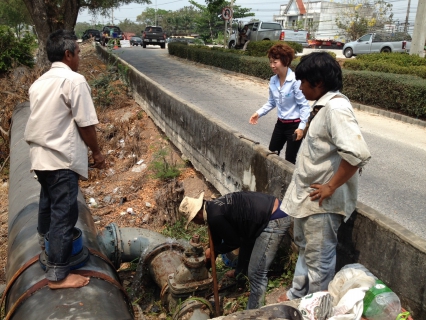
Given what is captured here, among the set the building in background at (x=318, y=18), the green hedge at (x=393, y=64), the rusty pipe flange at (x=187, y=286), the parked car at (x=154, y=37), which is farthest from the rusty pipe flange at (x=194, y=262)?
the building in background at (x=318, y=18)

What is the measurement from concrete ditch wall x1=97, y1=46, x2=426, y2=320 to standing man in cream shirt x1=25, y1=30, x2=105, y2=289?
1861 millimetres

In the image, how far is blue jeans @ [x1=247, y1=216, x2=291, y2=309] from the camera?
10.4 feet

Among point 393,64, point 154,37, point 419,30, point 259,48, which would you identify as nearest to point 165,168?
point 393,64

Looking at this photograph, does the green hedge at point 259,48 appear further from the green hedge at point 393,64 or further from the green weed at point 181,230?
the green weed at point 181,230

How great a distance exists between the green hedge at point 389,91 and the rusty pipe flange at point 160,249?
8.12 m

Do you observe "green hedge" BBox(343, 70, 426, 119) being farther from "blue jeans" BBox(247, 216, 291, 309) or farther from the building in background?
the building in background

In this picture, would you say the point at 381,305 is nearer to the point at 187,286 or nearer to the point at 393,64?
the point at 187,286

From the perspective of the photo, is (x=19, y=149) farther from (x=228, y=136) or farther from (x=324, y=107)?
(x=324, y=107)

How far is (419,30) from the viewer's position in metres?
14.6

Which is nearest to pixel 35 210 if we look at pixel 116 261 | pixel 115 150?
pixel 116 261

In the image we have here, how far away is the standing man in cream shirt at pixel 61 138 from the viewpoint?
2799 mm

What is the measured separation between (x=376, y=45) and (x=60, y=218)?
25.4m

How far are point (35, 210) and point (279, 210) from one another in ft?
7.80

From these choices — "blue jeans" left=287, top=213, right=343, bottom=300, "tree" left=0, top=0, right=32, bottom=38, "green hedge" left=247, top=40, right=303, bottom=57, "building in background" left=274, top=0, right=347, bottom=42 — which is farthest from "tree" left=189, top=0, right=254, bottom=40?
"blue jeans" left=287, top=213, right=343, bottom=300
